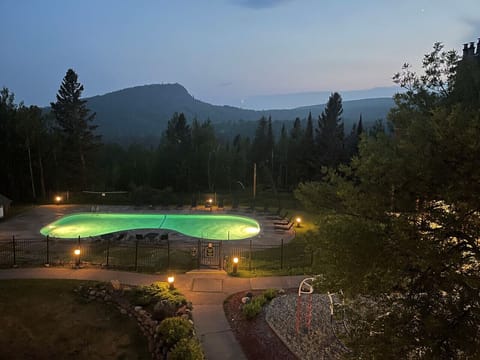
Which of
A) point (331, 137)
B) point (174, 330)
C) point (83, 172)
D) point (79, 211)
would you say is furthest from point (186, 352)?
point (331, 137)

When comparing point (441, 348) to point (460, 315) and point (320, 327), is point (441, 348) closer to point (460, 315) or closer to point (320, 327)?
point (460, 315)

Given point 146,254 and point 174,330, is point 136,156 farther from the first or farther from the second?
point 174,330

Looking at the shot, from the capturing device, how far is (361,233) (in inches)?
222

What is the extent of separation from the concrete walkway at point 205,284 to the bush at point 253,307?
64 centimetres

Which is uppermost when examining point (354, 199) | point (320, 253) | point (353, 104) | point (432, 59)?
point (353, 104)

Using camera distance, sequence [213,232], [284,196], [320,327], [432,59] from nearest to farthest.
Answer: [432,59]
[320,327]
[213,232]
[284,196]

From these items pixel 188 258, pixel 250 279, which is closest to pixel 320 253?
pixel 250 279

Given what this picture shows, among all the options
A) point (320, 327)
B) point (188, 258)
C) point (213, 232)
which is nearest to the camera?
point (320, 327)

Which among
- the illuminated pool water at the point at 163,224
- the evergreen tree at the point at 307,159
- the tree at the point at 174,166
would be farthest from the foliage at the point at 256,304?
the evergreen tree at the point at 307,159

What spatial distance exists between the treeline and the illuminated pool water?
590cm

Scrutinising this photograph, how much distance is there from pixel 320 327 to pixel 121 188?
2935 cm

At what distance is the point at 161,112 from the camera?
150 m

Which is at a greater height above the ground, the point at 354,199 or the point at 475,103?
the point at 475,103

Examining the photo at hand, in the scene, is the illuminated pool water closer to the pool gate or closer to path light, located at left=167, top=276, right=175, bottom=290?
the pool gate
